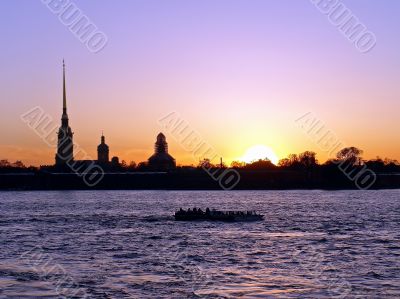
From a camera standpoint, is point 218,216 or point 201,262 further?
point 218,216

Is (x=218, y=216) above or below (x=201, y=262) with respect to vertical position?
above

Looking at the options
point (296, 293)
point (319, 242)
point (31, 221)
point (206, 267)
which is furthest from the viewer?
point (31, 221)

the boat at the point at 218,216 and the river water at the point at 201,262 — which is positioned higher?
the boat at the point at 218,216

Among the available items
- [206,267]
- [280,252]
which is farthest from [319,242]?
[206,267]

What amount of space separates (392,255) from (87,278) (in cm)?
1667

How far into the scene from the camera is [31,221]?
70.1 metres

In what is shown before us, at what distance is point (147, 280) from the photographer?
102 feet

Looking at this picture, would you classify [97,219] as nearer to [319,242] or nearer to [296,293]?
[319,242]

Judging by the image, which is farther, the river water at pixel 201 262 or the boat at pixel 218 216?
the boat at pixel 218 216

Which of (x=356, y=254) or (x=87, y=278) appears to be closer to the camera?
(x=87, y=278)

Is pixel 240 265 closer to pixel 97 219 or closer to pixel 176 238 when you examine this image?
pixel 176 238

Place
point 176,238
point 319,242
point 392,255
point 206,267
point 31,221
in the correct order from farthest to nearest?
point 31,221, point 176,238, point 319,242, point 392,255, point 206,267

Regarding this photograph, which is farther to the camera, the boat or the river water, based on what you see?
the boat

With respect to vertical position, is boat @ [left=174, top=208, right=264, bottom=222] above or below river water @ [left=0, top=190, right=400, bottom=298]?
above
